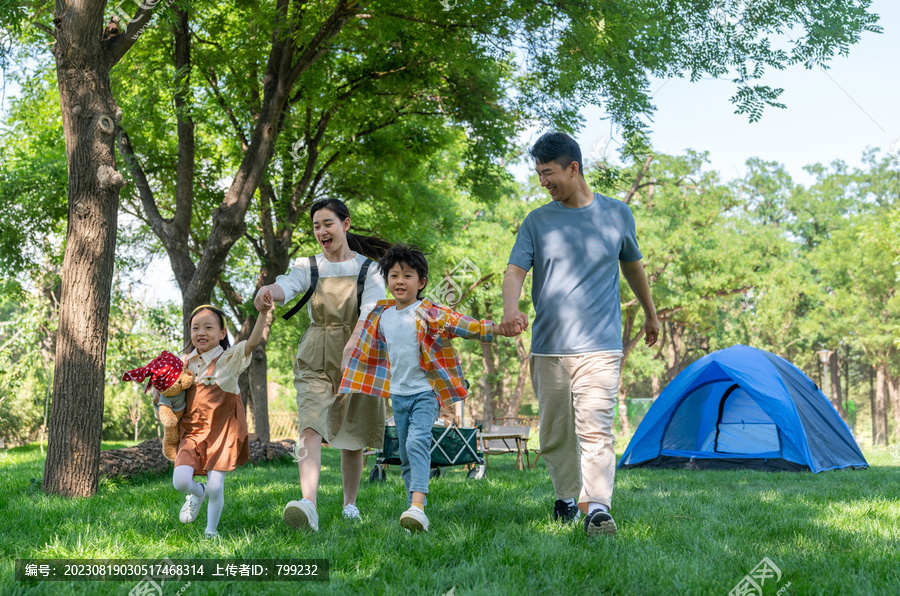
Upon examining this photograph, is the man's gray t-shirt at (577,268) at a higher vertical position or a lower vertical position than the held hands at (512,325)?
higher

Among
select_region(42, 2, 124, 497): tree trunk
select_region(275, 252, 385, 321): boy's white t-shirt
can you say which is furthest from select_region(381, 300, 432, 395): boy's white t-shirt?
select_region(42, 2, 124, 497): tree trunk

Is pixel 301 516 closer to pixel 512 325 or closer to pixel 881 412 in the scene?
Result: pixel 512 325

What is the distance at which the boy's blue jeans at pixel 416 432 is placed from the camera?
4.02 meters

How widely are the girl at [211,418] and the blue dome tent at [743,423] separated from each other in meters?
7.42

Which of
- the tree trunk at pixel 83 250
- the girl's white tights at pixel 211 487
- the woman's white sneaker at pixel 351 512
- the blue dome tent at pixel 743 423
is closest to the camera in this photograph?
the girl's white tights at pixel 211 487

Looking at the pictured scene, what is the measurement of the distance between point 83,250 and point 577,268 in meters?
4.41

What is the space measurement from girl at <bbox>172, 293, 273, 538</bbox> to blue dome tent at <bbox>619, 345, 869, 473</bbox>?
24.4ft

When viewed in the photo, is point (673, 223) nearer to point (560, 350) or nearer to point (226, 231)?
point (226, 231)

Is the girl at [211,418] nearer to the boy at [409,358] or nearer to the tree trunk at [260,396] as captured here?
the boy at [409,358]

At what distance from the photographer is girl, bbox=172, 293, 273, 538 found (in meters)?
3.99

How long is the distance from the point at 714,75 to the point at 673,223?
17.9 m

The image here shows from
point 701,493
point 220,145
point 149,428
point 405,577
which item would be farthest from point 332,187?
point 149,428

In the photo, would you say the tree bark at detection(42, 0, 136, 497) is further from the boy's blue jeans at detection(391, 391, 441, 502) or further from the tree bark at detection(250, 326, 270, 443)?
the tree bark at detection(250, 326, 270, 443)

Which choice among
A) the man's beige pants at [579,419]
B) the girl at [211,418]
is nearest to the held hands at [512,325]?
the man's beige pants at [579,419]
